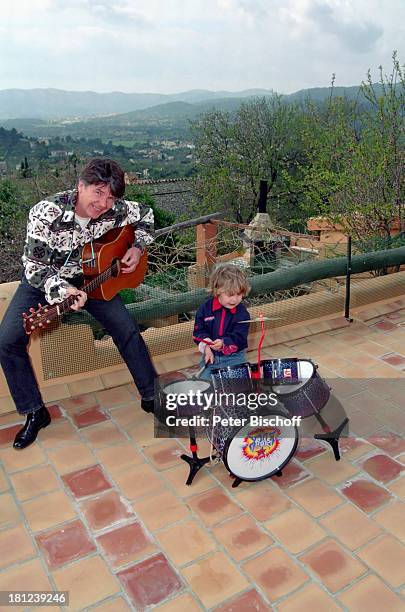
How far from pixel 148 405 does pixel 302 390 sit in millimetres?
1245

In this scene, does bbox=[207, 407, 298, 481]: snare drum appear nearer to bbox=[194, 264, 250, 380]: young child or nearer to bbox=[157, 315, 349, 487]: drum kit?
bbox=[157, 315, 349, 487]: drum kit

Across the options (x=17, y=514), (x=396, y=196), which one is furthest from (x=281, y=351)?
(x=396, y=196)

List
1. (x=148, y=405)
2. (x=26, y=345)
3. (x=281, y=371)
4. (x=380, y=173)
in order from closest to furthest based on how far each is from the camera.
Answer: (x=281, y=371) < (x=26, y=345) < (x=148, y=405) < (x=380, y=173)

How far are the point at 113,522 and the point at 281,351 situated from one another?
233 centimetres

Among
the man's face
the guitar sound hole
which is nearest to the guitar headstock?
the guitar sound hole

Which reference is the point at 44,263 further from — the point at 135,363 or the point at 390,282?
the point at 390,282

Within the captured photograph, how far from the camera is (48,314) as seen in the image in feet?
9.59

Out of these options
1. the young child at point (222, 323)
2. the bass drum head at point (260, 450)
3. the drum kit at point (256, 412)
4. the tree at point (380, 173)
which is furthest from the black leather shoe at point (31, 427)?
the tree at point (380, 173)

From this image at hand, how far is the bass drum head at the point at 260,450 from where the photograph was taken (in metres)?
2.53

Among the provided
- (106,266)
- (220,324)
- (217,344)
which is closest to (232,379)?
(217,344)

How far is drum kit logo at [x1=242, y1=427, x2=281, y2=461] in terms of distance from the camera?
8.38 feet

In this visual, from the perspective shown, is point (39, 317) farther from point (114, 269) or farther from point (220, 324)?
point (220, 324)

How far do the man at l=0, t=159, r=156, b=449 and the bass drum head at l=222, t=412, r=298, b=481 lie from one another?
0.99 meters

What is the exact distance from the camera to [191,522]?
255 centimetres
